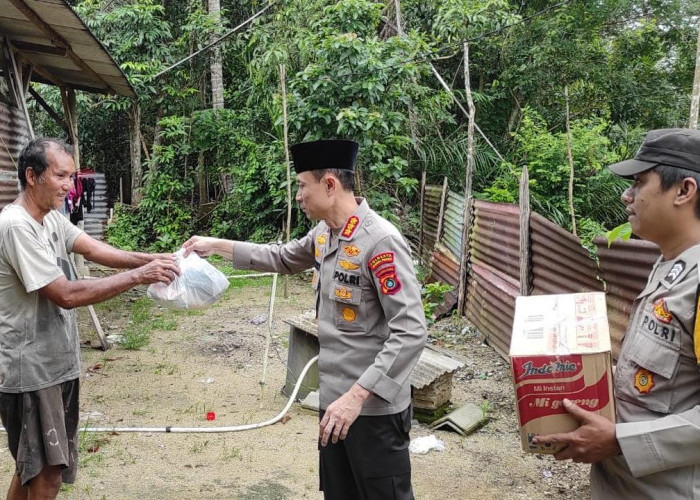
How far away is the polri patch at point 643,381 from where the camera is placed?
154cm

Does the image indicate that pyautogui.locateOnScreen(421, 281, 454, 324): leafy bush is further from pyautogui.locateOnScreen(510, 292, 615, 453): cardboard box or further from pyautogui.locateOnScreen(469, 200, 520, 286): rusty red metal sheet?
pyautogui.locateOnScreen(510, 292, 615, 453): cardboard box

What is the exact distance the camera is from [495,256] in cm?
656

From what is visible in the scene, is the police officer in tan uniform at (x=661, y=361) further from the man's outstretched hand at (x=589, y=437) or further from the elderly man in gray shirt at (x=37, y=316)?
the elderly man in gray shirt at (x=37, y=316)

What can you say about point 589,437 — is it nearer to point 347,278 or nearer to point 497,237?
point 347,278

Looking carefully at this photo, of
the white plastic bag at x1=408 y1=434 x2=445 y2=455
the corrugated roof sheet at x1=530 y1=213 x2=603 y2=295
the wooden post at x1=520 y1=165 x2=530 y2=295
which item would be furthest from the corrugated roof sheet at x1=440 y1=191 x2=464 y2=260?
the white plastic bag at x1=408 y1=434 x2=445 y2=455

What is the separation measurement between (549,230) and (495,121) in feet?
24.8

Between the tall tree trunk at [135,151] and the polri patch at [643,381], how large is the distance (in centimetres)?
1269

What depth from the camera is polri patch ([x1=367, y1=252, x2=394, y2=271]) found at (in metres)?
2.30

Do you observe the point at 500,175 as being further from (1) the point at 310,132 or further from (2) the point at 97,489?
(2) the point at 97,489

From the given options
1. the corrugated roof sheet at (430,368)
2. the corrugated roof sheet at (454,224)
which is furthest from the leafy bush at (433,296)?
the corrugated roof sheet at (430,368)

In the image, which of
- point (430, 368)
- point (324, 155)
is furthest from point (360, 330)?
point (430, 368)

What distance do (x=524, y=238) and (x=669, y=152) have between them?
13.5 ft

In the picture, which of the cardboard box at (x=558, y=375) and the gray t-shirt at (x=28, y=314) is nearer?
the cardboard box at (x=558, y=375)

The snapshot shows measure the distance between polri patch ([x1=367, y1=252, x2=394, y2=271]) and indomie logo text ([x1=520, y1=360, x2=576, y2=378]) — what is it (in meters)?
0.86
